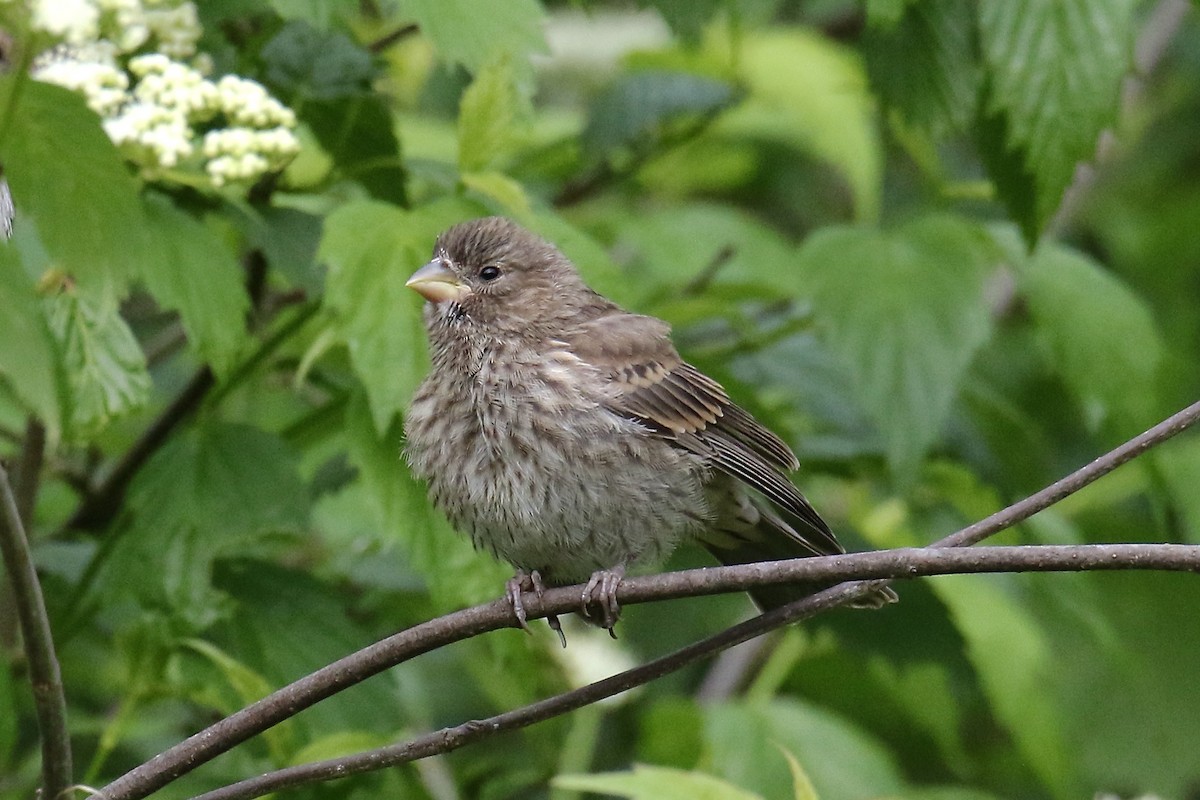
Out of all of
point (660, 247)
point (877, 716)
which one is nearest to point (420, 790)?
point (660, 247)

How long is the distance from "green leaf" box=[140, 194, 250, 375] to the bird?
1.38ft

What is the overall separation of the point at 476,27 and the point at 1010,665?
2.64 meters

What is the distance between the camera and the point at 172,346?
402 cm

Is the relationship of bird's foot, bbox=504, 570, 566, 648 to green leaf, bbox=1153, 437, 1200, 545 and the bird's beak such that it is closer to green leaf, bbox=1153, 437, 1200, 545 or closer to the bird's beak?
the bird's beak

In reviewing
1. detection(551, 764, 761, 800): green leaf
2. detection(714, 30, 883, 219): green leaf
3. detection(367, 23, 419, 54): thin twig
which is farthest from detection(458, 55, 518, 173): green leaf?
detection(714, 30, 883, 219): green leaf

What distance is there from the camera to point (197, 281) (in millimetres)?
2893

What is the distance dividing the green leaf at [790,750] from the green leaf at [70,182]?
2.63 m

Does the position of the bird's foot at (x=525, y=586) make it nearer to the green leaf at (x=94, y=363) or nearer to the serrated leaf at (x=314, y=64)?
the green leaf at (x=94, y=363)

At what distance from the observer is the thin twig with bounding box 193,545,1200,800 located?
1.95m

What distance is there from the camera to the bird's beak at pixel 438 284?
3240mm

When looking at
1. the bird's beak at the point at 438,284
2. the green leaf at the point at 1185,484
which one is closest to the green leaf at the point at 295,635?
the bird's beak at the point at 438,284

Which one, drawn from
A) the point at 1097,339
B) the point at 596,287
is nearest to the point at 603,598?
the point at 596,287

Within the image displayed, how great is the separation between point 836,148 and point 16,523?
4020mm

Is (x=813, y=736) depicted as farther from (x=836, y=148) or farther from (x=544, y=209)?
(x=836, y=148)
